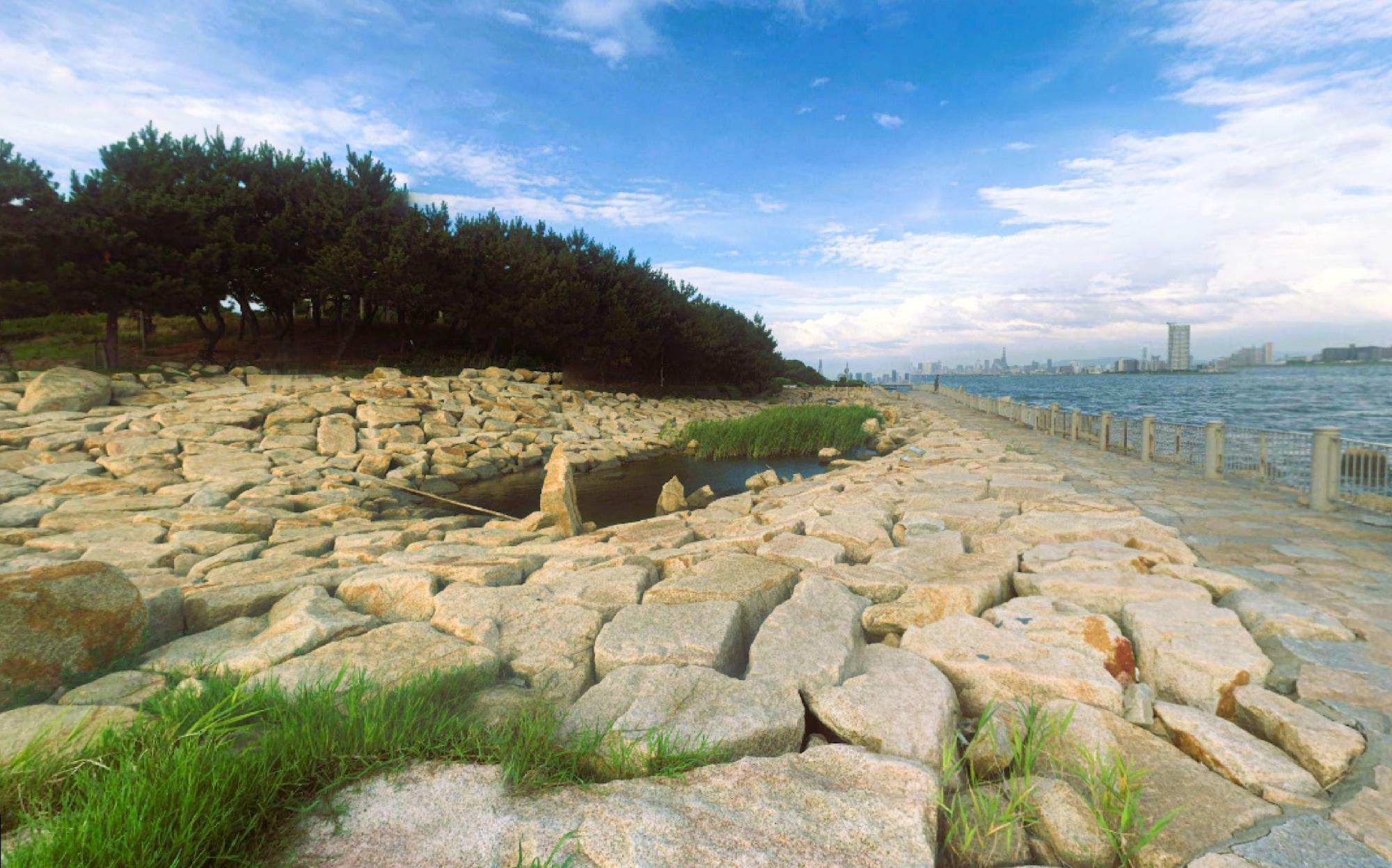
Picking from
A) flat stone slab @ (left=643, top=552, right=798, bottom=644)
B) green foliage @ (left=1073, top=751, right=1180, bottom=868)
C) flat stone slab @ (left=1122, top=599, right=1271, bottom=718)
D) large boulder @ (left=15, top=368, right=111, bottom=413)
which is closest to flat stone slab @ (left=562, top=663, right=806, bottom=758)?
flat stone slab @ (left=643, top=552, right=798, bottom=644)

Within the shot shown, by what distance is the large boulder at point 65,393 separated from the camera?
35.7 ft

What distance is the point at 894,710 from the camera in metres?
2.27

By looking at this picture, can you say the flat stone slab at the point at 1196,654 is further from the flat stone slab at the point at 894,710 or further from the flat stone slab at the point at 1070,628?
the flat stone slab at the point at 894,710

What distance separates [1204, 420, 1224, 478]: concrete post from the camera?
7.64 meters

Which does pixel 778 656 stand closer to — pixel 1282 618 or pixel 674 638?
pixel 674 638

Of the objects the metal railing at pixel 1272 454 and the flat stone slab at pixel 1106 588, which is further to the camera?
the metal railing at pixel 1272 454

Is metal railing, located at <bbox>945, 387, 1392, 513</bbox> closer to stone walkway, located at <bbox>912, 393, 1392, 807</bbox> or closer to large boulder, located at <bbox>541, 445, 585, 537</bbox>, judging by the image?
stone walkway, located at <bbox>912, 393, 1392, 807</bbox>

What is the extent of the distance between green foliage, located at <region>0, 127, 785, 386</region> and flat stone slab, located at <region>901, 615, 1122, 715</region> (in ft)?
65.2

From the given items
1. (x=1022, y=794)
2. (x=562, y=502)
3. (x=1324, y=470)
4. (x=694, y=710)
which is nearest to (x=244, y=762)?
(x=694, y=710)

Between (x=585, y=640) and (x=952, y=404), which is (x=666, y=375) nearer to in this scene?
(x=952, y=404)

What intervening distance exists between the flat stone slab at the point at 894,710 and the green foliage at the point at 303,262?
19694mm

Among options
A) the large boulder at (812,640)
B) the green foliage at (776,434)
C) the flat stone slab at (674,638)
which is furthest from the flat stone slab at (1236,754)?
the green foliage at (776,434)

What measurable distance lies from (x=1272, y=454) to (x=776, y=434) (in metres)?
9.36

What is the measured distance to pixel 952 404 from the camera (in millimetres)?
28000
